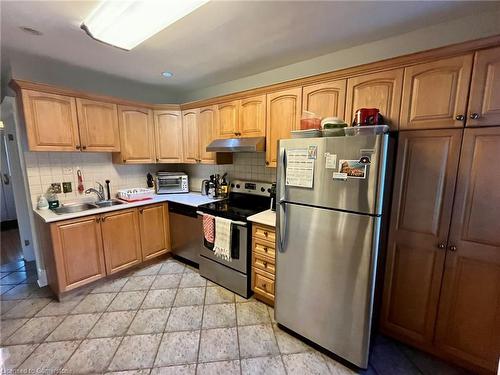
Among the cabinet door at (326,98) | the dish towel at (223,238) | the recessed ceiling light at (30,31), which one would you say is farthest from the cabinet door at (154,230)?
the cabinet door at (326,98)

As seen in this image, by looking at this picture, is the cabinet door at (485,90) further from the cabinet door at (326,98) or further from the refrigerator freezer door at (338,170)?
the cabinet door at (326,98)

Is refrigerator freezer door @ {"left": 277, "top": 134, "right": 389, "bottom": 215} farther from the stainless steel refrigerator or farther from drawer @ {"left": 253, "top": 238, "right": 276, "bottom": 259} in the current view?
drawer @ {"left": 253, "top": 238, "right": 276, "bottom": 259}

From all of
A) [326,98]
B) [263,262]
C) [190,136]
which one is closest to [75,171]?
[190,136]

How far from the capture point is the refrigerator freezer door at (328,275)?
1.42 meters

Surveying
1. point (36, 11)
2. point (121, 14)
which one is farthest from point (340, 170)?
point (36, 11)

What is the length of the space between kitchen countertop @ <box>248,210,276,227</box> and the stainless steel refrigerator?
0.24 m

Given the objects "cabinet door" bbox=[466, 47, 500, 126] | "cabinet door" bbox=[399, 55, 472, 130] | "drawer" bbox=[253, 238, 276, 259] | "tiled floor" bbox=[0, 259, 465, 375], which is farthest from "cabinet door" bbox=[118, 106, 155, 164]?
"cabinet door" bbox=[466, 47, 500, 126]

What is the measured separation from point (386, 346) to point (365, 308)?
2.21 feet

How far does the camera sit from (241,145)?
2.39 metres

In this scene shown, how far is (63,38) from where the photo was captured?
A: 1831 mm

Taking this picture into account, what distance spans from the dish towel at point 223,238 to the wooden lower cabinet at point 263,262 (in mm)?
271

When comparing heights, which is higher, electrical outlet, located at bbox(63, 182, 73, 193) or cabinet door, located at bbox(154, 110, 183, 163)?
cabinet door, located at bbox(154, 110, 183, 163)

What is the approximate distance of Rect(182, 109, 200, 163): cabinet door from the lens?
3061 millimetres

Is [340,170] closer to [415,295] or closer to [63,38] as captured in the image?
[415,295]
